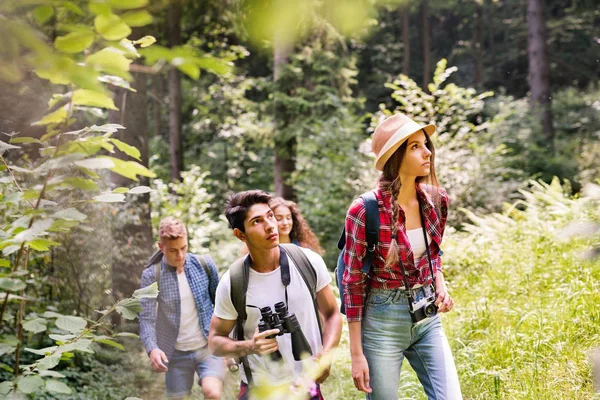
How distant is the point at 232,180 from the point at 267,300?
61.7 feet

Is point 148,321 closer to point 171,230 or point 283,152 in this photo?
point 171,230

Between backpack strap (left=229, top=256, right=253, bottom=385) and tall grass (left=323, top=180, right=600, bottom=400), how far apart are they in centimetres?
157

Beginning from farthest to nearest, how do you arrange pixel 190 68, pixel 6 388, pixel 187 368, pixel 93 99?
1. pixel 187 368
2. pixel 6 388
3. pixel 93 99
4. pixel 190 68

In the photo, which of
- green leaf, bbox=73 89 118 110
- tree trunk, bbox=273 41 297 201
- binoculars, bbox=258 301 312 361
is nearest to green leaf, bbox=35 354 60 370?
green leaf, bbox=73 89 118 110

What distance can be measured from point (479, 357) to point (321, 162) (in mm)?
9937

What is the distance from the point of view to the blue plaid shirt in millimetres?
4652

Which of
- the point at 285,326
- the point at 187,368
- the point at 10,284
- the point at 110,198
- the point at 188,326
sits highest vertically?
the point at 110,198

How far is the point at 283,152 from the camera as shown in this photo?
14.9 metres

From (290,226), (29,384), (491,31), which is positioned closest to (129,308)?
(29,384)

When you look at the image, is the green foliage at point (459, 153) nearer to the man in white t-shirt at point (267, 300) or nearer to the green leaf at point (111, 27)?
the man in white t-shirt at point (267, 300)

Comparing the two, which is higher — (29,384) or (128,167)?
(128,167)

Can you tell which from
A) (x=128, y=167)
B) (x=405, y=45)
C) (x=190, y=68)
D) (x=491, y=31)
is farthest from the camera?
(x=491, y=31)

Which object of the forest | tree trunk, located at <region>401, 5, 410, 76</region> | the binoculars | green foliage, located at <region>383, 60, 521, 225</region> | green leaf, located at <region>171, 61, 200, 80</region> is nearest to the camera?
green leaf, located at <region>171, 61, 200, 80</region>

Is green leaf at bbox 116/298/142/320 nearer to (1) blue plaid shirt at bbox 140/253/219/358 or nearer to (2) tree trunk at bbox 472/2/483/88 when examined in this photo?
(1) blue plaid shirt at bbox 140/253/219/358
